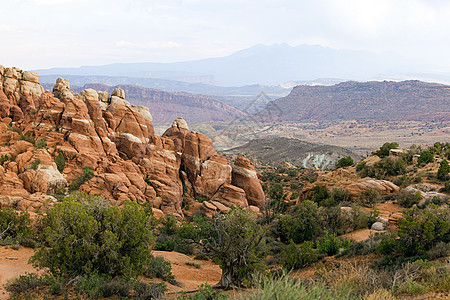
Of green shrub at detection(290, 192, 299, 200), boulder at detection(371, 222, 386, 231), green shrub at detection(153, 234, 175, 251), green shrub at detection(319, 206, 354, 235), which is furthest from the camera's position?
green shrub at detection(290, 192, 299, 200)

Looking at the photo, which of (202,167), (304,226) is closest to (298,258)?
(304,226)

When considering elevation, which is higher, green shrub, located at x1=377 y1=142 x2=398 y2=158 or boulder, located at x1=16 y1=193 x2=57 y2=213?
green shrub, located at x1=377 y1=142 x2=398 y2=158

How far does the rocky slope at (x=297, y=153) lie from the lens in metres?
73.0

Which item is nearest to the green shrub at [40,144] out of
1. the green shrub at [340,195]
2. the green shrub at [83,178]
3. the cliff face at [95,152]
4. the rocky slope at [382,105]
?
the cliff face at [95,152]

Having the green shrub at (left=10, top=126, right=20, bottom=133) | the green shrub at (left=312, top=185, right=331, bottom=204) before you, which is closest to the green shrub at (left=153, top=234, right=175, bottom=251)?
the green shrub at (left=312, top=185, right=331, bottom=204)

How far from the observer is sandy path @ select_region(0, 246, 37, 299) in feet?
37.1

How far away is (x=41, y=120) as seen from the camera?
30859mm

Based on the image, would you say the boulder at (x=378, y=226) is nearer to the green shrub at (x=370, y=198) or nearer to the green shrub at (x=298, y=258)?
the green shrub at (x=370, y=198)

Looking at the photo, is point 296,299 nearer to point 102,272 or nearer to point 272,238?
point 102,272

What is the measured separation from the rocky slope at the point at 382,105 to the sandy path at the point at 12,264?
13340cm

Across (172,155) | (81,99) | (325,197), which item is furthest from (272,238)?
(81,99)

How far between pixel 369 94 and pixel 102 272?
200317mm

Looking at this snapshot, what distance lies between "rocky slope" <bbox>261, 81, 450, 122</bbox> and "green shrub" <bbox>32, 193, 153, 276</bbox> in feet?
441

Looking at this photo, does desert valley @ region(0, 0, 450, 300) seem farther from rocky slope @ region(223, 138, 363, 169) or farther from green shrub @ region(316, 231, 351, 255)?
rocky slope @ region(223, 138, 363, 169)
